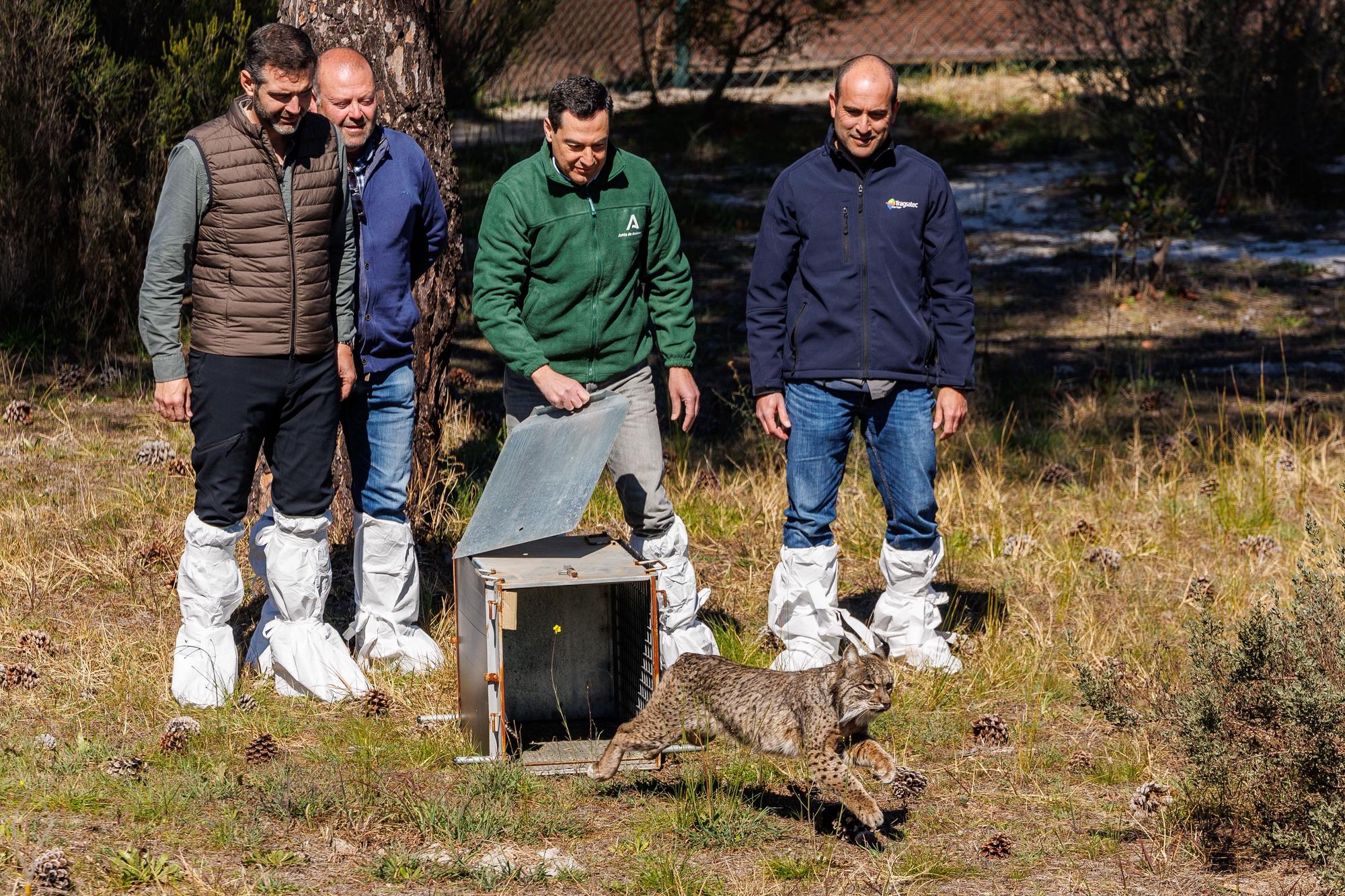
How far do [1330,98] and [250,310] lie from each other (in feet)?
35.3

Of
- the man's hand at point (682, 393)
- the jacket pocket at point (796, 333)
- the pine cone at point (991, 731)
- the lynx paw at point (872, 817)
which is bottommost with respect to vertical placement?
the pine cone at point (991, 731)

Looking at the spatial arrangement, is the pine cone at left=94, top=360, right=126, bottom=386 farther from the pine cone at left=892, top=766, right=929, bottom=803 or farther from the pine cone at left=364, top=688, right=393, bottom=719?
the pine cone at left=892, top=766, right=929, bottom=803

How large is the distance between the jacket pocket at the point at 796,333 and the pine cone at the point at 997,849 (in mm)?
1747


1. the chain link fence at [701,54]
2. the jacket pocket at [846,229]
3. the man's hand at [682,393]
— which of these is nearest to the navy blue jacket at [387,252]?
the man's hand at [682,393]

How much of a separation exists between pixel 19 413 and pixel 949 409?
540 centimetres

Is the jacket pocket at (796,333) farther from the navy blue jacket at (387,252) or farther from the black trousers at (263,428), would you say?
the black trousers at (263,428)

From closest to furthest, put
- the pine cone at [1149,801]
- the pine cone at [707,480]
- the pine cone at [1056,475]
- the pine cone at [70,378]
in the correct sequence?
1. the pine cone at [1149,801]
2. the pine cone at [707,480]
3. the pine cone at [1056,475]
4. the pine cone at [70,378]

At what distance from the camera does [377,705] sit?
5.00 meters

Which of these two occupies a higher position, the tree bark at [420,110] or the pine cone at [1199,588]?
the tree bark at [420,110]

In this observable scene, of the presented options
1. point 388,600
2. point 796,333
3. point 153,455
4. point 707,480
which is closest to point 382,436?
point 388,600

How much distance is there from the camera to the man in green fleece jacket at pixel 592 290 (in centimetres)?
468

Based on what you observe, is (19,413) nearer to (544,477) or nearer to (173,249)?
(173,249)

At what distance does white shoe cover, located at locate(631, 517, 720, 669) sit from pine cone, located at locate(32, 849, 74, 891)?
2.03 metres

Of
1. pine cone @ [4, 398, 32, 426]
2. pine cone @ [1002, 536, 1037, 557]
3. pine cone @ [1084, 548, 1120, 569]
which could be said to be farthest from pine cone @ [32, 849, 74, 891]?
pine cone @ [4, 398, 32, 426]
